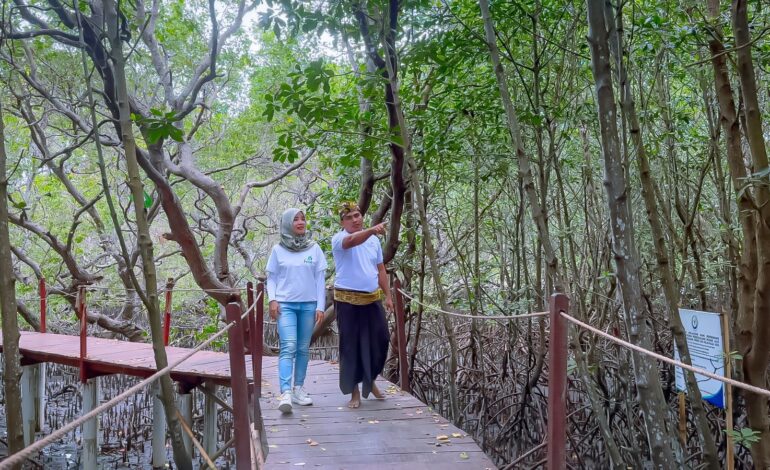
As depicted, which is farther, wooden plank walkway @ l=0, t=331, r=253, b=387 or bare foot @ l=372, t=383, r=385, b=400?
wooden plank walkway @ l=0, t=331, r=253, b=387

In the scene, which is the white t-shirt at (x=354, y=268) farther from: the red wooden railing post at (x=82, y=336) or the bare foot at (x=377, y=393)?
the red wooden railing post at (x=82, y=336)

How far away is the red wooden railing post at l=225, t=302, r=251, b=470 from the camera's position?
299cm

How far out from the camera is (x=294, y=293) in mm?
4344

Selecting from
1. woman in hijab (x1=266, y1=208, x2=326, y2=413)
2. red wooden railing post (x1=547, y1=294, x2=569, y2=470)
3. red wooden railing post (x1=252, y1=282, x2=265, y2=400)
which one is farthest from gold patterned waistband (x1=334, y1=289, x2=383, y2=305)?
red wooden railing post (x1=547, y1=294, x2=569, y2=470)

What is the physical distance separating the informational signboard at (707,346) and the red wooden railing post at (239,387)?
214 centimetres

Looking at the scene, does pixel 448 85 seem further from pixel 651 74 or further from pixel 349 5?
pixel 651 74

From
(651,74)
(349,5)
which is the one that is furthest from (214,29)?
(651,74)

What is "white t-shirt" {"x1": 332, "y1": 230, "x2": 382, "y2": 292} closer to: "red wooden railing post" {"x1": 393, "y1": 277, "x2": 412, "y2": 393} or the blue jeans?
the blue jeans

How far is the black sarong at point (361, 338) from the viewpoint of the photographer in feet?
14.5

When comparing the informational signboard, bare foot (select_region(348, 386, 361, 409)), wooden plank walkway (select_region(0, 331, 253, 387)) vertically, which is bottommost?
bare foot (select_region(348, 386, 361, 409))

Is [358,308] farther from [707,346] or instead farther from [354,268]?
[707,346]

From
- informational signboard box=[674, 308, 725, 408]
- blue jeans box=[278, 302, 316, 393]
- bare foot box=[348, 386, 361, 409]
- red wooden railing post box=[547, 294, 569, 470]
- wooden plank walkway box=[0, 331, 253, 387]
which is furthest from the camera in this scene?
wooden plank walkway box=[0, 331, 253, 387]

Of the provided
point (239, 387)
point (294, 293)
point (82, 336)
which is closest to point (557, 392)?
point (239, 387)

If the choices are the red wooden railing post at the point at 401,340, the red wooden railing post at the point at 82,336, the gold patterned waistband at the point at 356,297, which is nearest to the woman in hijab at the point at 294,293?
the gold patterned waistband at the point at 356,297
